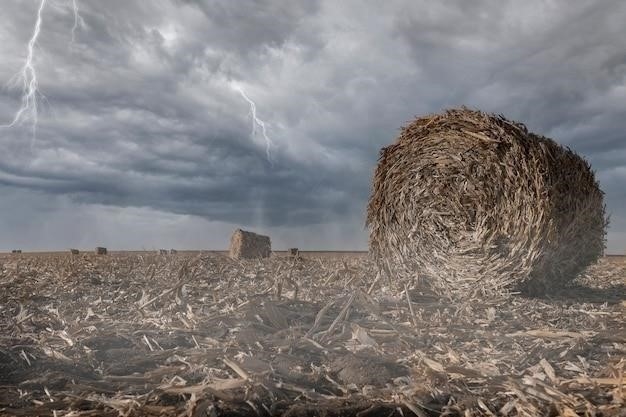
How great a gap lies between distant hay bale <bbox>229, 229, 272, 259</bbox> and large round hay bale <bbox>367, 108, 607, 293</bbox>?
715 centimetres

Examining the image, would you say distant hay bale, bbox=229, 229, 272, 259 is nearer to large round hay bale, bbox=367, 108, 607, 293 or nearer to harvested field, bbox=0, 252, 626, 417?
large round hay bale, bbox=367, 108, 607, 293

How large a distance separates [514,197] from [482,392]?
15.0ft

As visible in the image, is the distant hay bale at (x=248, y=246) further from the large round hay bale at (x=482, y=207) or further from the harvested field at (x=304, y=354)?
the harvested field at (x=304, y=354)

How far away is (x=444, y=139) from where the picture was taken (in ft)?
28.0

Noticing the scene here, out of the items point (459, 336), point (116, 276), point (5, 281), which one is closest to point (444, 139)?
point (459, 336)

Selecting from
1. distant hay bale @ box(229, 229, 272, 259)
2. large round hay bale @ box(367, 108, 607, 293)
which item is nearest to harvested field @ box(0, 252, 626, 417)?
large round hay bale @ box(367, 108, 607, 293)

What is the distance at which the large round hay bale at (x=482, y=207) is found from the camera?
25.7ft

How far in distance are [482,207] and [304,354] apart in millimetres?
4368

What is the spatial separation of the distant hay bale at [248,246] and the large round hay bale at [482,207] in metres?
7.15

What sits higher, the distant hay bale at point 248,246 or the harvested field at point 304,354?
the distant hay bale at point 248,246

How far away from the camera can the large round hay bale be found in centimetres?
783

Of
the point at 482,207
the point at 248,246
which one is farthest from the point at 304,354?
the point at 248,246

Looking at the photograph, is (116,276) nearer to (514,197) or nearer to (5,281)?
(5,281)

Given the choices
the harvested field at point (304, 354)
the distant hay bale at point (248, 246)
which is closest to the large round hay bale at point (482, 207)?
the harvested field at point (304, 354)
